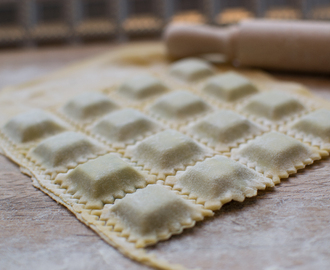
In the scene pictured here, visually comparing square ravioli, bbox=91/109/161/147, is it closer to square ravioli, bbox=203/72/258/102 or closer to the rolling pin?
square ravioli, bbox=203/72/258/102

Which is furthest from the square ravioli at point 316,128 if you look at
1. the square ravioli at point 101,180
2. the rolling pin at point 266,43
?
the square ravioli at point 101,180

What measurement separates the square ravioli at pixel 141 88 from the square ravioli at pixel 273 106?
0.42m

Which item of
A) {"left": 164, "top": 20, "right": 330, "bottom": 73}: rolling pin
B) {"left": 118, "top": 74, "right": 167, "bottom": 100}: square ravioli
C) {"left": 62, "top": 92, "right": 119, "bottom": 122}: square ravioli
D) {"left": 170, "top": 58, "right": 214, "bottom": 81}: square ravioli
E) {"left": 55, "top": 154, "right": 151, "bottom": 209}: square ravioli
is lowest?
{"left": 55, "top": 154, "right": 151, "bottom": 209}: square ravioli

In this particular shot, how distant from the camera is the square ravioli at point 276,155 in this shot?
115cm

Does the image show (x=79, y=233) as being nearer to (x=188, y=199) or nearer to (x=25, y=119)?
(x=188, y=199)

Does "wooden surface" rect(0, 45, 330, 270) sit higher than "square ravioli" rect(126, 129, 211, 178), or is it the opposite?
"square ravioli" rect(126, 129, 211, 178)

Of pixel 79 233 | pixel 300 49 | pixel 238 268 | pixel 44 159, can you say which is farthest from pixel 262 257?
pixel 300 49

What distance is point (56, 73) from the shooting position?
199cm

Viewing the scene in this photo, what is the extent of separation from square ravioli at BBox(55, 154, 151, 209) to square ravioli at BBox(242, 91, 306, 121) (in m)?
0.60

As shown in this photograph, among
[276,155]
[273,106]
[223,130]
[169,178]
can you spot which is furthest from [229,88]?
[169,178]

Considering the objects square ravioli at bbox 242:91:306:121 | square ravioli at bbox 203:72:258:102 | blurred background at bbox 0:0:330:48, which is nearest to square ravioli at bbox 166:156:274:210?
square ravioli at bbox 242:91:306:121

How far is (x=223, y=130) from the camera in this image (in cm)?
131

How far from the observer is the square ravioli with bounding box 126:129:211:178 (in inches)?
46.1

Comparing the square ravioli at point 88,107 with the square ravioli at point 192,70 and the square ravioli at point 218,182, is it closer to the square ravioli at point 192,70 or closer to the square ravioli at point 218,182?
the square ravioli at point 192,70
